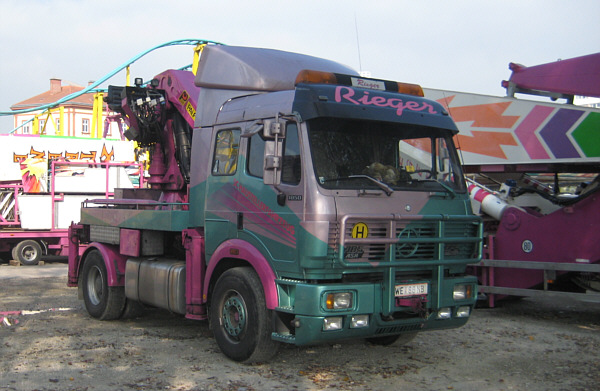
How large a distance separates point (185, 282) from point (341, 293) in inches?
92.2

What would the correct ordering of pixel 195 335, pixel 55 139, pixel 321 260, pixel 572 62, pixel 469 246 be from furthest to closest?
pixel 55 139 → pixel 572 62 → pixel 195 335 → pixel 469 246 → pixel 321 260

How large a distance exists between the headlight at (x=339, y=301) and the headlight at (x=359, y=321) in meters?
0.15

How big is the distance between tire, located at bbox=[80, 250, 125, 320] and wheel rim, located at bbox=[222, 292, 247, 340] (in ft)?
9.38

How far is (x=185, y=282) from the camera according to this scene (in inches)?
297

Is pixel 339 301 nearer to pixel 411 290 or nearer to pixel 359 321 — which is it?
pixel 359 321

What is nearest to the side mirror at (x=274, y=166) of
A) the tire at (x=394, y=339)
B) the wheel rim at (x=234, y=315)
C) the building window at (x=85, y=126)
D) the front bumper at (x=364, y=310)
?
the front bumper at (x=364, y=310)

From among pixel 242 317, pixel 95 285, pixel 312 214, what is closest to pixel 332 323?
pixel 312 214

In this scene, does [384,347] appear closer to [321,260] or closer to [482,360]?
[482,360]

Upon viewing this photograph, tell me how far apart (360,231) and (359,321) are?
0.83 meters

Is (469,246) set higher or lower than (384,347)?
higher

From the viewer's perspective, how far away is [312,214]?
19.3ft

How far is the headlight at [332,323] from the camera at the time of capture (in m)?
5.85

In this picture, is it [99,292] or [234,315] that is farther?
[99,292]

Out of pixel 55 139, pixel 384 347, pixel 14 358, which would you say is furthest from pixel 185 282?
pixel 55 139
